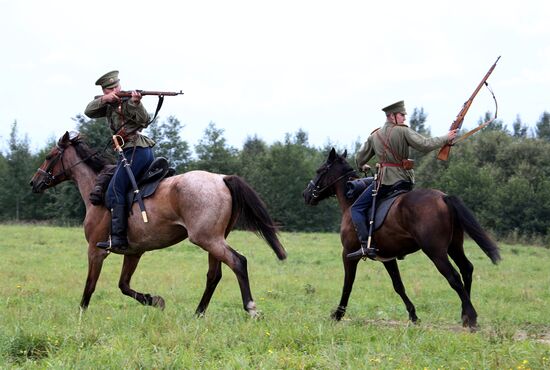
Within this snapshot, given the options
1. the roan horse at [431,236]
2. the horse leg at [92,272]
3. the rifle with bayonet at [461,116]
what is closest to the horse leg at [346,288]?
the roan horse at [431,236]

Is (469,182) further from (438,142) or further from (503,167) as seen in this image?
(438,142)

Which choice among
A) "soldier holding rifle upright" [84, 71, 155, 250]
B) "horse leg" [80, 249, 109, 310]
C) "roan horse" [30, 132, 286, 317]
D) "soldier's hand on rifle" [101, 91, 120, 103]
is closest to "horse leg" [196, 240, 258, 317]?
"roan horse" [30, 132, 286, 317]

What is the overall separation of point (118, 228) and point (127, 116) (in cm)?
178

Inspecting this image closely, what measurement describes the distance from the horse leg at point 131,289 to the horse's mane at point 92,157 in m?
1.63

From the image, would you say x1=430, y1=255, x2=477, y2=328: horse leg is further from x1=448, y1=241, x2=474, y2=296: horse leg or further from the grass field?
x1=448, y1=241, x2=474, y2=296: horse leg

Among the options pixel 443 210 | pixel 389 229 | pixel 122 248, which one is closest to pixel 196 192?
pixel 122 248

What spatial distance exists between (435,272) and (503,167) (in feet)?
124

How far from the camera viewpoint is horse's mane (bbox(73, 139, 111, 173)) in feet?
33.6

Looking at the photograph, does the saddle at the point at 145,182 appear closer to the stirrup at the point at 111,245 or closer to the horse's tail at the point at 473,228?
the stirrup at the point at 111,245

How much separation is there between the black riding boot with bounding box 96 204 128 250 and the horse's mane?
1.38 m

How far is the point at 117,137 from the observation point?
9484 mm

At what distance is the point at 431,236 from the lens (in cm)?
834

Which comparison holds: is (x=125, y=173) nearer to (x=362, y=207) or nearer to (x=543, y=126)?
(x=362, y=207)

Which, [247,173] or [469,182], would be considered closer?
[469,182]
